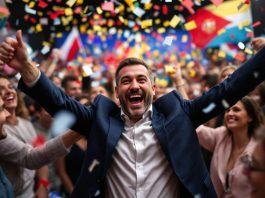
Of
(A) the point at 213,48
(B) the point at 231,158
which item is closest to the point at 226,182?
(B) the point at 231,158

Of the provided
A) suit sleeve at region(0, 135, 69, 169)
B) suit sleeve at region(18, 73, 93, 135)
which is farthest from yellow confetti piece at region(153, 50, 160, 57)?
suit sleeve at region(18, 73, 93, 135)

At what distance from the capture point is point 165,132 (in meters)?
2.66

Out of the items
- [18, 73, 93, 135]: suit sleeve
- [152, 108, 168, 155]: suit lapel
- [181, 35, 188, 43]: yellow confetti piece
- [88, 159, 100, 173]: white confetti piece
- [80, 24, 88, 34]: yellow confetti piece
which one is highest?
[18, 73, 93, 135]: suit sleeve

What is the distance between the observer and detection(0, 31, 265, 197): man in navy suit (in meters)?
2.56

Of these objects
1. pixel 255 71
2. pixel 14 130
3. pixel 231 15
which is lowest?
pixel 231 15

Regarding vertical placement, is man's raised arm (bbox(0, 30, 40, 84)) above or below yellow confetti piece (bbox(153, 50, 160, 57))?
above

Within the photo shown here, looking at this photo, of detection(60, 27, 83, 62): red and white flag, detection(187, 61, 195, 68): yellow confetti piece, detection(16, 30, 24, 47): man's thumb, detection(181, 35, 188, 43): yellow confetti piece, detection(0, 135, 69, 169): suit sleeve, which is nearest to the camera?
detection(16, 30, 24, 47): man's thumb

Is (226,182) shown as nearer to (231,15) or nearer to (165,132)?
(165,132)

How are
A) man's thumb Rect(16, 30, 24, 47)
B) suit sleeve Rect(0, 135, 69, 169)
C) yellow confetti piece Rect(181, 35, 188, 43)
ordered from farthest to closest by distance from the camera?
yellow confetti piece Rect(181, 35, 188, 43) → suit sleeve Rect(0, 135, 69, 169) → man's thumb Rect(16, 30, 24, 47)

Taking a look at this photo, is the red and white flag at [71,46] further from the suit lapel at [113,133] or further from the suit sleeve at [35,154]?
the suit lapel at [113,133]

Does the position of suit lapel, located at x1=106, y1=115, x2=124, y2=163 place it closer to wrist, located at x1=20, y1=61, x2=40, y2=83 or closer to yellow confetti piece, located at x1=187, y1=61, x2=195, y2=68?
wrist, located at x1=20, y1=61, x2=40, y2=83

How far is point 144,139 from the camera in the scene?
2.72 m

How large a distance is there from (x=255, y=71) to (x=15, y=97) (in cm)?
236

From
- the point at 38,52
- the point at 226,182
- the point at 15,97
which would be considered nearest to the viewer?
the point at 226,182
